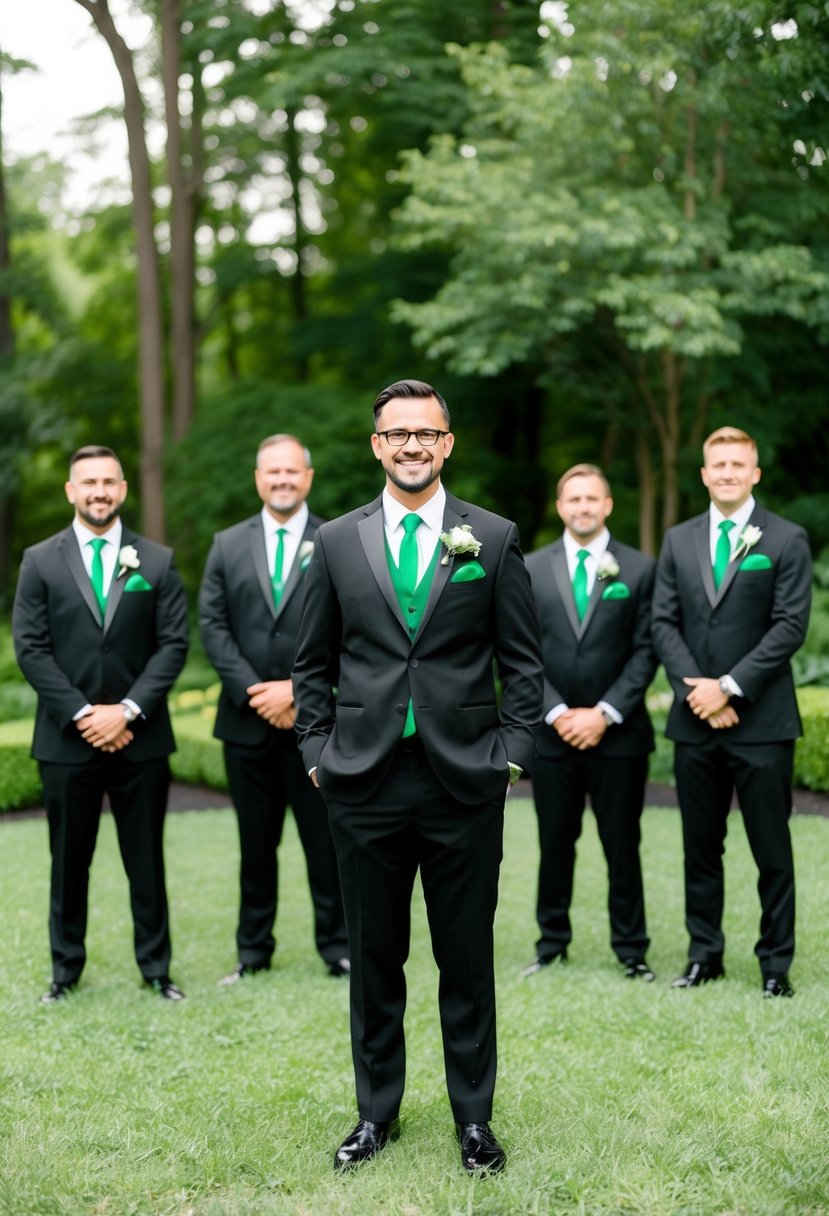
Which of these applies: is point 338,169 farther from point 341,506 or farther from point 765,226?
point 765,226

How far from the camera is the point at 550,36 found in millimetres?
12633

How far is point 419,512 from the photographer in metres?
3.74

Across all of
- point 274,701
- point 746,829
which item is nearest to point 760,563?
point 746,829

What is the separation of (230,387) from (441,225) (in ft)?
16.5

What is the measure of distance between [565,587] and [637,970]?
72.6 inches

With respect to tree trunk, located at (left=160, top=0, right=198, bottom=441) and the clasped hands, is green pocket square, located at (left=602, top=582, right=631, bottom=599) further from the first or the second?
tree trunk, located at (left=160, top=0, right=198, bottom=441)

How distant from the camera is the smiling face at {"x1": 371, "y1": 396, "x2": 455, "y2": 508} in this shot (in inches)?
141

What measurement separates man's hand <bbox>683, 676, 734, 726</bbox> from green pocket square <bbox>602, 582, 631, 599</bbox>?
688 millimetres

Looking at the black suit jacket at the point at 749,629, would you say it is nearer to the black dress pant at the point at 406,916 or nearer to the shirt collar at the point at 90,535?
the black dress pant at the point at 406,916

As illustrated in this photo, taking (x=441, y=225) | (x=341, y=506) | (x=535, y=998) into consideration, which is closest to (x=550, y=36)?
(x=441, y=225)

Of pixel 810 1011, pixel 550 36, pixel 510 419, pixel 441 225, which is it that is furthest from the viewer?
pixel 510 419

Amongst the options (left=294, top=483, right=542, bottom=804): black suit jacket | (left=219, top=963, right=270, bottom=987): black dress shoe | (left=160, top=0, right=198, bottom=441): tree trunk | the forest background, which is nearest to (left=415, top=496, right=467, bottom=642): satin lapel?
(left=294, top=483, right=542, bottom=804): black suit jacket

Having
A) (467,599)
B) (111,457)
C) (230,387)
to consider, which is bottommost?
(467,599)

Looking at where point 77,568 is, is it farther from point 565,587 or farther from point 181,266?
point 181,266
